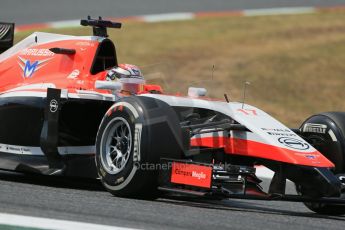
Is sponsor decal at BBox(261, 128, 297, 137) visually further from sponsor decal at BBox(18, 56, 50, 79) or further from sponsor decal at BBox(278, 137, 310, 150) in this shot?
sponsor decal at BBox(18, 56, 50, 79)

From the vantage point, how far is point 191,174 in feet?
23.9

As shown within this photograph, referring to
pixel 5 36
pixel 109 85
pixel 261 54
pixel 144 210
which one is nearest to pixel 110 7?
pixel 261 54

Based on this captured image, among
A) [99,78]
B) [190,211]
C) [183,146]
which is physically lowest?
[190,211]

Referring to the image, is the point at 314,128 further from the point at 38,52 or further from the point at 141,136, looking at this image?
the point at 38,52

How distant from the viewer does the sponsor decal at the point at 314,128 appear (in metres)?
8.23

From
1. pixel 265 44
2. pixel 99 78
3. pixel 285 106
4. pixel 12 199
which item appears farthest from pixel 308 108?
pixel 12 199

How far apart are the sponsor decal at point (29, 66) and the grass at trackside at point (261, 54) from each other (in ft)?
20.9

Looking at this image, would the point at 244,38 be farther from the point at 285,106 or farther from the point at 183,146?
the point at 183,146

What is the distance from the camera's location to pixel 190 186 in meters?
7.30

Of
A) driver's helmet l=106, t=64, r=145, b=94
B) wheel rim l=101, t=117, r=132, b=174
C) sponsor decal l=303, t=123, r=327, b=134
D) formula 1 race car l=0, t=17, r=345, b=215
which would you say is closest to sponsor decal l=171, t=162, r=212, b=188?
formula 1 race car l=0, t=17, r=345, b=215

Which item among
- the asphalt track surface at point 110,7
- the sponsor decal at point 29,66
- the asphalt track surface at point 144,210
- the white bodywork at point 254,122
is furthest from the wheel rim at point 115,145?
the asphalt track surface at point 110,7

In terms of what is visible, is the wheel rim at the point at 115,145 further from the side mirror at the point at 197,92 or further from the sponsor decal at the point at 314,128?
the sponsor decal at the point at 314,128

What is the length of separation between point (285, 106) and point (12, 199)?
1001 cm

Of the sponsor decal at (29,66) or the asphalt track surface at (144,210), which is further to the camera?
the sponsor decal at (29,66)
